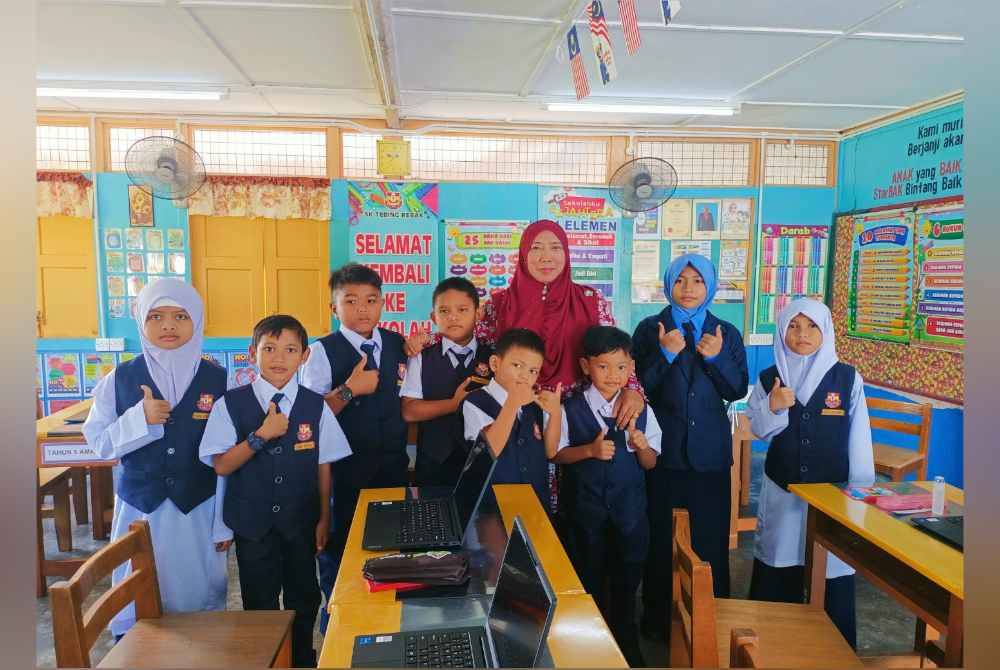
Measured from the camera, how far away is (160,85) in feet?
12.2

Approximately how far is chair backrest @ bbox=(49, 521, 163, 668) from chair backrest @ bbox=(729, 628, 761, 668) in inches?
41.2

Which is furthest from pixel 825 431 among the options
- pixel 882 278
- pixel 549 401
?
pixel 882 278

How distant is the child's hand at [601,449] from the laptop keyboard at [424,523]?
0.55m

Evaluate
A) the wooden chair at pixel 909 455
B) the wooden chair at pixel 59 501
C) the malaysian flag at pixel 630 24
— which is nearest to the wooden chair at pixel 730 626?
the malaysian flag at pixel 630 24

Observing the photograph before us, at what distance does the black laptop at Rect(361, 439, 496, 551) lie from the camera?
59.9 inches

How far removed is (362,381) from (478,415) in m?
0.48

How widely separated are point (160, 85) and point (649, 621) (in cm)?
413

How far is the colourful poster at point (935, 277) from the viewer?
3.51 m

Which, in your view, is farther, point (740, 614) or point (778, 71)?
point (778, 71)

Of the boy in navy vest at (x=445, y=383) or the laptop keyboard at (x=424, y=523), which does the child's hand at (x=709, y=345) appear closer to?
the boy in navy vest at (x=445, y=383)

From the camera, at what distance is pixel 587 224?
481 centimetres

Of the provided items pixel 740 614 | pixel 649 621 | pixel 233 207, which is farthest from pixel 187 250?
pixel 740 614
